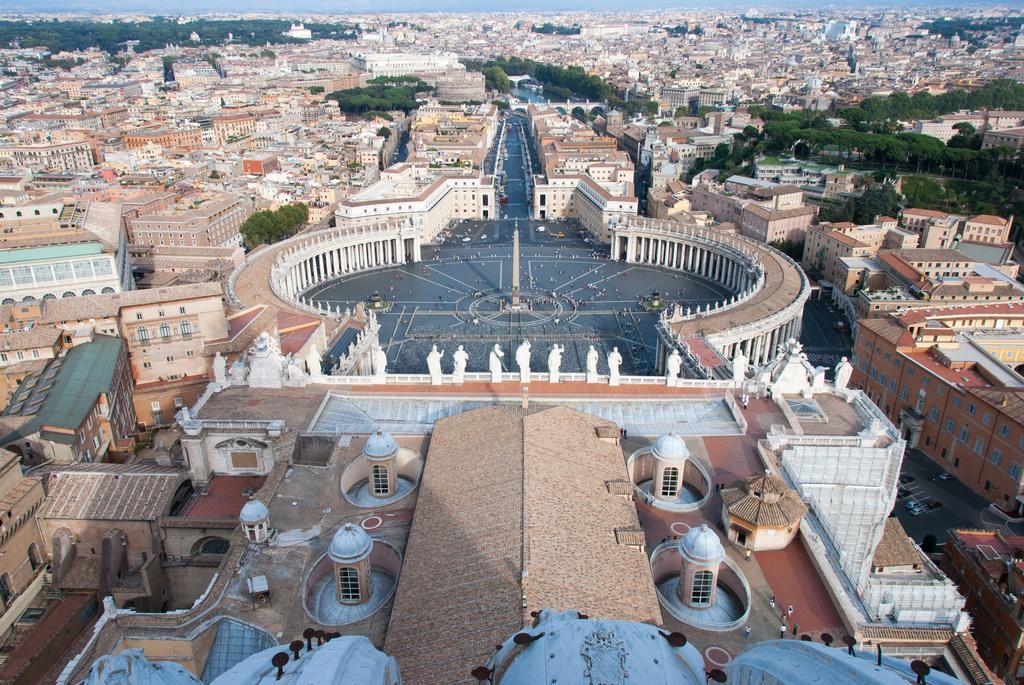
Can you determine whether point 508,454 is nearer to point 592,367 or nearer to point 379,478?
point 379,478

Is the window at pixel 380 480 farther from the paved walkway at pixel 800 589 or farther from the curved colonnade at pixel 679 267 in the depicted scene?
the curved colonnade at pixel 679 267

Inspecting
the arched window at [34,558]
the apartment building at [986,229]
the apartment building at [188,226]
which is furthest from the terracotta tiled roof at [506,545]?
the apartment building at [986,229]

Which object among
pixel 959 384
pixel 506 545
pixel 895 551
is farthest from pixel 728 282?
pixel 506 545

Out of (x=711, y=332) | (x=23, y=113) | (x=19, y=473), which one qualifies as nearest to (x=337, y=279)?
(x=711, y=332)

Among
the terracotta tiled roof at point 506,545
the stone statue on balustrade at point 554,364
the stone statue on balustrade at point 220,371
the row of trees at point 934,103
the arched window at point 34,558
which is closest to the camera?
the terracotta tiled roof at point 506,545

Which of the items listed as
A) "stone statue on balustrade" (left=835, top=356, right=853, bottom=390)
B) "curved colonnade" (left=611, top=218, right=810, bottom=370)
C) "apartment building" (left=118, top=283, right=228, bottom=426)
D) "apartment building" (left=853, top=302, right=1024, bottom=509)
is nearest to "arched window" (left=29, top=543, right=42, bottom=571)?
"apartment building" (left=118, top=283, right=228, bottom=426)

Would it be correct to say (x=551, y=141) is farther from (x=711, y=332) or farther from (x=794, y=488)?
(x=794, y=488)
